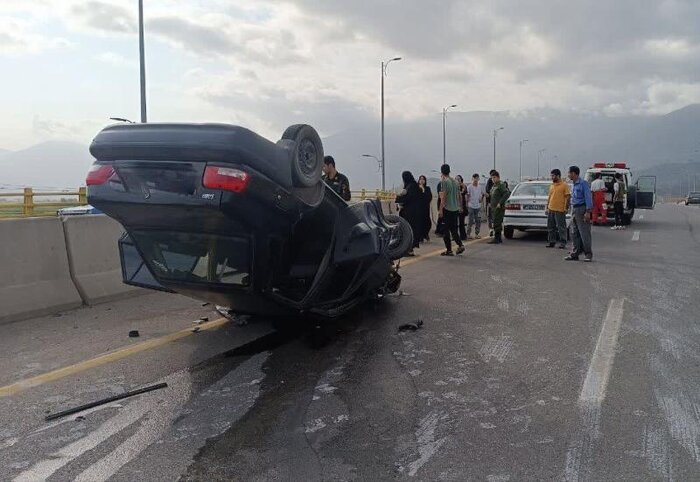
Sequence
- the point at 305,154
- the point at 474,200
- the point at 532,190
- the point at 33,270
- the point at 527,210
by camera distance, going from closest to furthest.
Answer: the point at 305,154
the point at 33,270
the point at 527,210
the point at 474,200
the point at 532,190

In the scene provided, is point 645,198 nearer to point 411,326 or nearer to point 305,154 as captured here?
point 411,326

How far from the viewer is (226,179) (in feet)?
13.0

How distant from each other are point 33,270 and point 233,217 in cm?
361

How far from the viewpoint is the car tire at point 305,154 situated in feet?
14.5

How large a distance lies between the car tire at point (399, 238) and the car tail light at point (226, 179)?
344 centimetres

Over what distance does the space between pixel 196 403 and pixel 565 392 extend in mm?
2504

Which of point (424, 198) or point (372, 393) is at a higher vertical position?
point (424, 198)

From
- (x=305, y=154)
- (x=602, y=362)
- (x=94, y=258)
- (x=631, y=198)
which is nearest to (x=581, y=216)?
(x=602, y=362)

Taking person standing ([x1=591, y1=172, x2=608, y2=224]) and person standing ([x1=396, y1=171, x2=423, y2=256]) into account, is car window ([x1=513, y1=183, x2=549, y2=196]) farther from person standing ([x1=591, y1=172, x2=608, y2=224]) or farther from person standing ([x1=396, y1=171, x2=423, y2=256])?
person standing ([x1=591, y1=172, x2=608, y2=224])

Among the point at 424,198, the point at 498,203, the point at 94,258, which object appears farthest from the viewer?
the point at 498,203

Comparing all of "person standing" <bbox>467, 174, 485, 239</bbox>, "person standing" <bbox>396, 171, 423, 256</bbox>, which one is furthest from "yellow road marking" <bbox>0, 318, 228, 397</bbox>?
"person standing" <bbox>467, 174, 485, 239</bbox>

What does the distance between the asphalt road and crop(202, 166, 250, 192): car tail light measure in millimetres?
1437

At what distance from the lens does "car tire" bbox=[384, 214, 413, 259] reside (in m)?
7.34

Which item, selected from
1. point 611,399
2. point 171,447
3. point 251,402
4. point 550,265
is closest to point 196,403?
point 251,402
